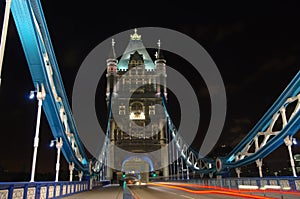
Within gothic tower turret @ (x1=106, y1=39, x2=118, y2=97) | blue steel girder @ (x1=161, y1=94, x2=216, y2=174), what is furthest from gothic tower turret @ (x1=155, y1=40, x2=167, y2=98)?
blue steel girder @ (x1=161, y1=94, x2=216, y2=174)

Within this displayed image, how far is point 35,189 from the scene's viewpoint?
13398mm

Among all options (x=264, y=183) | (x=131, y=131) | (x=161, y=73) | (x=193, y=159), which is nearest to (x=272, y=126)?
(x=264, y=183)

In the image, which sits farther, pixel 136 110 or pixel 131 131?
pixel 136 110

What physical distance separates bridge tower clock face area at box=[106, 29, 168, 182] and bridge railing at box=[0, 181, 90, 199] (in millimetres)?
64494

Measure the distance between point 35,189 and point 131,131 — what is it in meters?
81.9

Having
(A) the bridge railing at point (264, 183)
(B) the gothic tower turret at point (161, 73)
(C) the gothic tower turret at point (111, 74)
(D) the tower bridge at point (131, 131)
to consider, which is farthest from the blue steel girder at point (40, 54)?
(C) the gothic tower turret at point (111, 74)

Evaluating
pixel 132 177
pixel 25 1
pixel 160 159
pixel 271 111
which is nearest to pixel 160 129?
pixel 160 159

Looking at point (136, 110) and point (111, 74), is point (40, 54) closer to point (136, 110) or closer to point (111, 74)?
point (136, 110)

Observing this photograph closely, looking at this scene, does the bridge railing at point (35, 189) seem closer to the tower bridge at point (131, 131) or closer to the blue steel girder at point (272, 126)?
the tower bridge at point (131, 131)

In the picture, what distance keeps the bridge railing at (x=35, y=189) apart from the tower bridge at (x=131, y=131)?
4 centimetres

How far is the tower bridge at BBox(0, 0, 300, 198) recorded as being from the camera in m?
13.9

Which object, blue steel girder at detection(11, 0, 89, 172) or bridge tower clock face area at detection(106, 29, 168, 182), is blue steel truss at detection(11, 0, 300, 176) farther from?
bridge tower clock face area at detection(106, 29, 168, 182)

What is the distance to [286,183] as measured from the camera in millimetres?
17016

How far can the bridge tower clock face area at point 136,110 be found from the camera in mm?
86625
